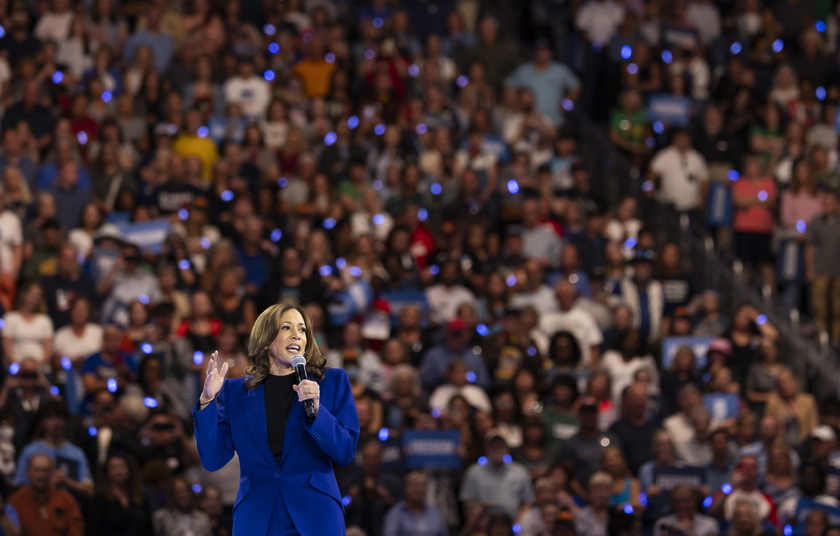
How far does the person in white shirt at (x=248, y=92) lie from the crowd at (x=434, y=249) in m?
0.02

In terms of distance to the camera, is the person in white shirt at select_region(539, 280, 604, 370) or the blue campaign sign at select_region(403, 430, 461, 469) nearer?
the blue campaign sign at select_region(403, 430, 461, 469)

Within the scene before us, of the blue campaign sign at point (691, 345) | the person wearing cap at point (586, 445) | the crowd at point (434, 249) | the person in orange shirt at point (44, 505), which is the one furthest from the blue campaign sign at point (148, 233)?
the blue campaign sign at point (691, 345)

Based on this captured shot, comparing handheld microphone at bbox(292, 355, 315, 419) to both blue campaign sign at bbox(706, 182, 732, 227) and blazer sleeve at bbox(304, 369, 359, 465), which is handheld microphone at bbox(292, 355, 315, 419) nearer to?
blazer sleeve at bbox(304, 369, 359, 465)

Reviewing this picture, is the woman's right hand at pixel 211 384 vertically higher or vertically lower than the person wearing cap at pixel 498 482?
higher

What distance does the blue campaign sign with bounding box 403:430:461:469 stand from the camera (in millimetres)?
11711

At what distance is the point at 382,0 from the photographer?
17469 mm

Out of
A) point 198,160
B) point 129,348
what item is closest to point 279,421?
point 129,348

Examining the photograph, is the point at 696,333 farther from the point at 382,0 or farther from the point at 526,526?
the point at 382,0

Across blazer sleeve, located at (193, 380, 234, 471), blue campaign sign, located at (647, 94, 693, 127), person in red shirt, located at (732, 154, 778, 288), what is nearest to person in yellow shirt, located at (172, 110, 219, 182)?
blue campaign sign, located at (647, 94, 693, 127)

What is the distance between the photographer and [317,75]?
1631 centimetres

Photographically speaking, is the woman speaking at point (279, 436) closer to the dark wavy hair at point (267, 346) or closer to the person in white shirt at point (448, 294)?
the dark wavy hair at point (267, 346)

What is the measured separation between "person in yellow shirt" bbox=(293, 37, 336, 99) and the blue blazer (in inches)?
405

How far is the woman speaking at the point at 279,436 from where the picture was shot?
20.0ft

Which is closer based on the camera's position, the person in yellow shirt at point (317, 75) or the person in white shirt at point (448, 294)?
the person in white shirt at point (448, 294)
